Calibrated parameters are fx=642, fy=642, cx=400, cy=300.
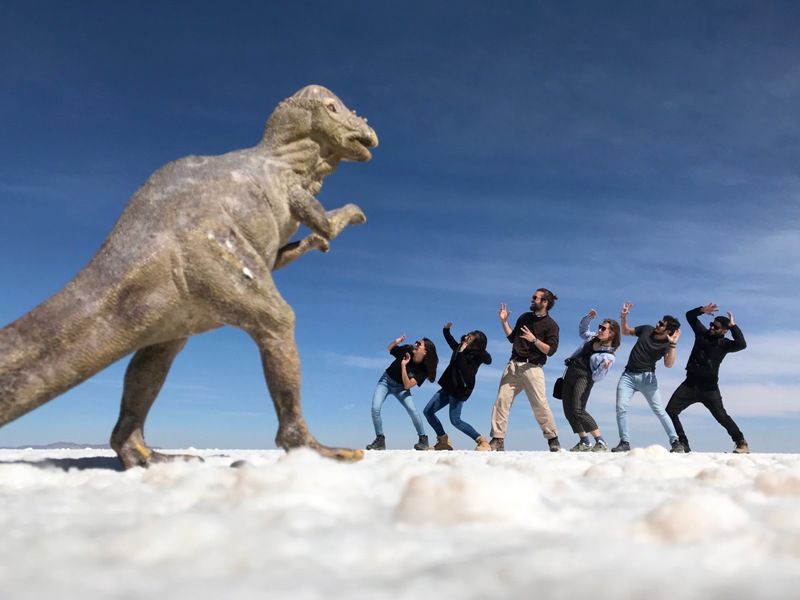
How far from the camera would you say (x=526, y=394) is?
9.02 meters

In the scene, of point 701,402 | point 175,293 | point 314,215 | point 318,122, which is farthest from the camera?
point 701,402

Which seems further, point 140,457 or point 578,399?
point 578,399

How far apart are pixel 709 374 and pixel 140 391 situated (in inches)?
326

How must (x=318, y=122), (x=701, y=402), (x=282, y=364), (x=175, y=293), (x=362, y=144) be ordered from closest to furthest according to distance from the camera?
(x=175, y=293) → (x=282, y=364) → (x=318, y=122) → (x=362, y=144) → (x=701, y=402)

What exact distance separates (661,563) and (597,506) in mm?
704

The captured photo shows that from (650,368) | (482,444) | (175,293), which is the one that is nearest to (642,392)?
(650,368)

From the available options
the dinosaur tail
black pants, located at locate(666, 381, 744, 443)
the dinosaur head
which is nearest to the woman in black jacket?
black pants, located at locate(666, 381, 744, 443)

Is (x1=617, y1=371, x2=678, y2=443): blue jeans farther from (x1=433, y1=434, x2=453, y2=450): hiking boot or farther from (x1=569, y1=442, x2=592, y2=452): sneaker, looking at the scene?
(x1=433, y1=434, x2=453, y2=450): hiking boot

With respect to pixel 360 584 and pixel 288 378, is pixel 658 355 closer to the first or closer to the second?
pixel 288 378

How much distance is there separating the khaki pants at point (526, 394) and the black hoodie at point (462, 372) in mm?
988

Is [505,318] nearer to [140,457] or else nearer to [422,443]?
[422,443]

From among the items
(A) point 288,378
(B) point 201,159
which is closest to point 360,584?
(A) point 288,378

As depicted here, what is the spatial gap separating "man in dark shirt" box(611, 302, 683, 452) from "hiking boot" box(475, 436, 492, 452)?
185 centimetres

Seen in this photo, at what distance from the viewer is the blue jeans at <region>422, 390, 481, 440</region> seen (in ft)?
32.6
